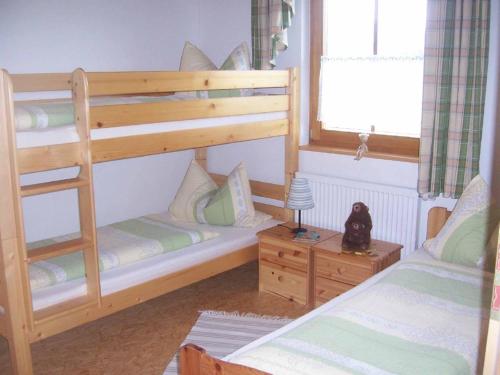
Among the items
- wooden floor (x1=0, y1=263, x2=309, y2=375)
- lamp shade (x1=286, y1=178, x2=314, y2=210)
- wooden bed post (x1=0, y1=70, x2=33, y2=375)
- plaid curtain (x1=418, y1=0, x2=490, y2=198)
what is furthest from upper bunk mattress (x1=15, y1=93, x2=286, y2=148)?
plaid curtain (x1=418, y1=0, x2=490, y2=198)

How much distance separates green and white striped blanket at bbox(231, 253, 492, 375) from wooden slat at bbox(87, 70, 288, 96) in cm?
153

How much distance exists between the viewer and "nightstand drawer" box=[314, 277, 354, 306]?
3486mm

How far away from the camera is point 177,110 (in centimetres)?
320

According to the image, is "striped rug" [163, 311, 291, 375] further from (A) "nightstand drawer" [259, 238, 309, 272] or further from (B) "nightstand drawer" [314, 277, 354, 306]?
(A) "nightstand drawer" [259, 238, 309, 272]

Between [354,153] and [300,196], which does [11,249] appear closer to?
[300,196]

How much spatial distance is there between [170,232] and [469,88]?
2.07m

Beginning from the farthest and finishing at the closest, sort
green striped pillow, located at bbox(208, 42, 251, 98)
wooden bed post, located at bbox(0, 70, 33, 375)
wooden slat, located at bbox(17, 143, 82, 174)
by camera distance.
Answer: green striped pillow, located at bbox(208, 42, 251, 98), wooden slat, located at bbox(17, 143, 82, 174), wooden bed post, located at bbox(0, 70, 33, 375)

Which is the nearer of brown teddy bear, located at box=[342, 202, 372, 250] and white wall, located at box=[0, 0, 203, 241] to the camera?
brown teddy bear, located at box=[342, 202, 372, 250]

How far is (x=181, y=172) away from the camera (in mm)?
4738

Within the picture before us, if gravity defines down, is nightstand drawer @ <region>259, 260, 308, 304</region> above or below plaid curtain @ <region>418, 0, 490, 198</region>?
below

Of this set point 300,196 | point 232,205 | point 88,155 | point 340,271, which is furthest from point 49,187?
point 340,271

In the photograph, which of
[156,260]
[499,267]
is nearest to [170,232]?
[156,260]

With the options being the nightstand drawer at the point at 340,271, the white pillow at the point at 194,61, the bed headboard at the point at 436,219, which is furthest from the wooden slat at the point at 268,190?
the bed headboard at the point at 436,219

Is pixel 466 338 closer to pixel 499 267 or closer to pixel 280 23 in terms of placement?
pixel 499 267
